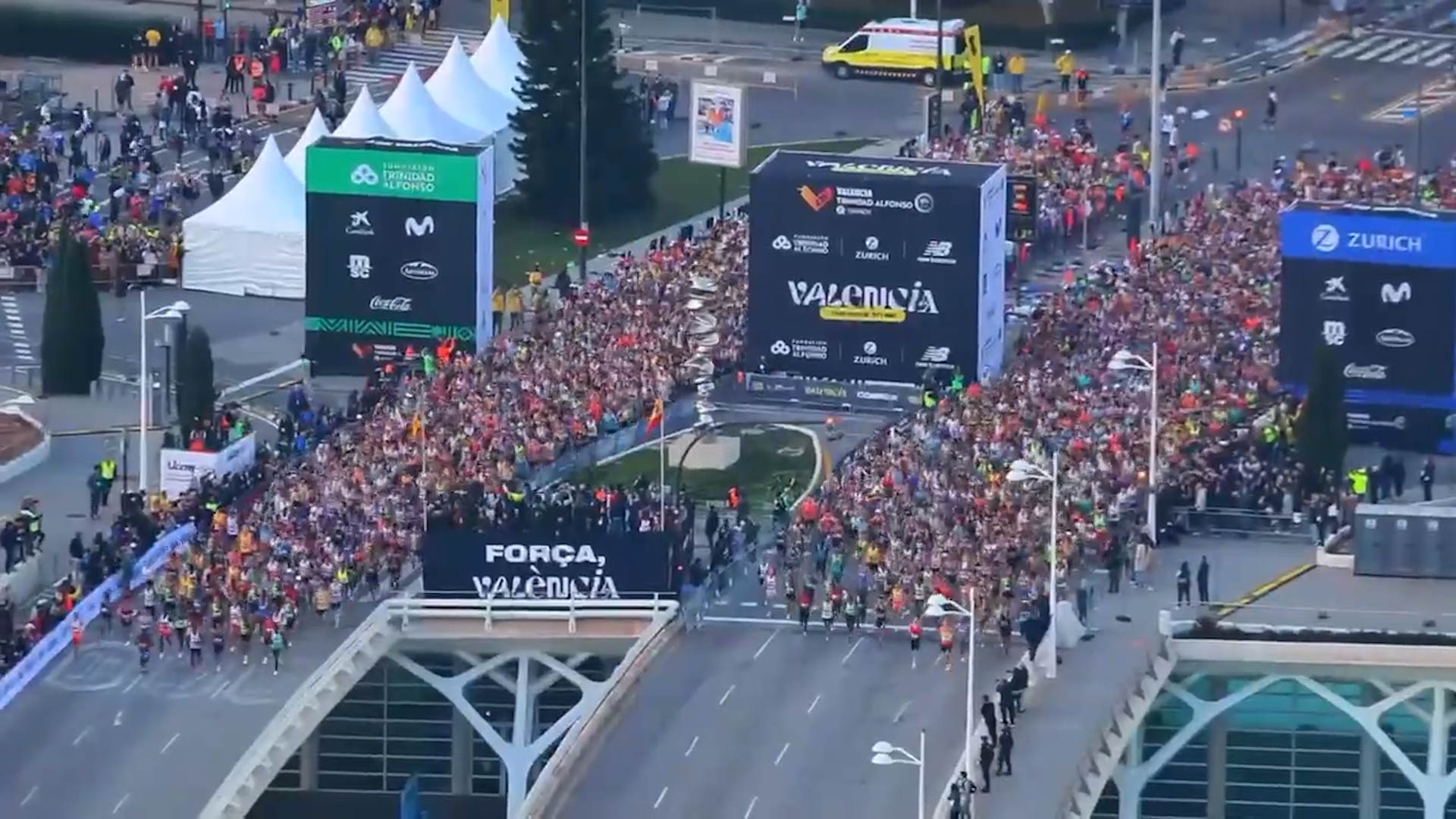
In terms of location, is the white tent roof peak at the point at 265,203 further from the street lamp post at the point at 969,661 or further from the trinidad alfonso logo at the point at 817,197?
the street lamp post at the point at 969,661

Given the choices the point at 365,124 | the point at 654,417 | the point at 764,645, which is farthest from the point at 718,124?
the point at 764,645

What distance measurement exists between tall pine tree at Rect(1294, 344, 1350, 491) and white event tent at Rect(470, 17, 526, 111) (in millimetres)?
31413

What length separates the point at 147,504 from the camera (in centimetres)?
9731

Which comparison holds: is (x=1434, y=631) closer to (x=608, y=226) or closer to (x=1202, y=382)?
(x=1202, y=382)

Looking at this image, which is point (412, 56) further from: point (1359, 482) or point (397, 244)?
point (1359, 482)

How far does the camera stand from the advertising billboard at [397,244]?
353 feet

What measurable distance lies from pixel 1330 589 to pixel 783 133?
38.8 m

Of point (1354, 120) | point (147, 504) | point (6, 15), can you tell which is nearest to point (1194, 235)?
point (1354, 120)

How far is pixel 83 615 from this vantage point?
300ft

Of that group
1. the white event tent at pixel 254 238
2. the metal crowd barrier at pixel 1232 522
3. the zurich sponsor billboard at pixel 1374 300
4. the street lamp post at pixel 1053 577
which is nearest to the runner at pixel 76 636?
the street lamp post at pixel 1053 577

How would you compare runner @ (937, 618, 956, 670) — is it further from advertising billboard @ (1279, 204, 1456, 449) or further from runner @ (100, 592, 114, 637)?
advertising billboard @ (1279, 204, 1456, 449)

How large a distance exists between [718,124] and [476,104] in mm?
7658

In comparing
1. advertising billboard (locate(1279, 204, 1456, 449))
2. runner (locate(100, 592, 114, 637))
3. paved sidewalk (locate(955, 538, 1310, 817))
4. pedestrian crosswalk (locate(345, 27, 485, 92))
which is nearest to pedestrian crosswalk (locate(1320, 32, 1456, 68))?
pedestrian crosswalk (locate(345, 27, 485, 92))

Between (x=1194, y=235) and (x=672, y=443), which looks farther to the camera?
(x=1194, y=235)
